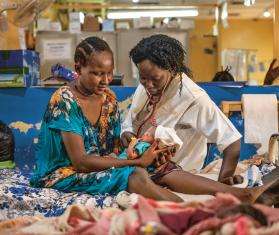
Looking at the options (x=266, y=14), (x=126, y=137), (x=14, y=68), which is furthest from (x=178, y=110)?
(x=266, y=14)

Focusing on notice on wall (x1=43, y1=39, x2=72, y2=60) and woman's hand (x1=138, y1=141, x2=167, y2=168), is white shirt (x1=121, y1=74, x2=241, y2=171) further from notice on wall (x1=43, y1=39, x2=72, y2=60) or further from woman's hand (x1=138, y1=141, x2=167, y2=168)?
notice on wall (x1=43, y1=39, x2=72, y2=60)

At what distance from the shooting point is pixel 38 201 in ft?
9.50

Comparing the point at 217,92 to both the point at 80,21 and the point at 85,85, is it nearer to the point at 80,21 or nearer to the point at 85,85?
the point at 85,85

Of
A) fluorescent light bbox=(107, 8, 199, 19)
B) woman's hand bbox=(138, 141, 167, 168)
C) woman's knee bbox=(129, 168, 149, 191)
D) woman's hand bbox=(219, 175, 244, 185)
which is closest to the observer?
woman's knee bbox=(129, 168, 149, 191)

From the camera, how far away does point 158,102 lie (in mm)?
3324

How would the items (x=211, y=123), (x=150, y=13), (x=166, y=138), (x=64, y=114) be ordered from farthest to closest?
(x=150, y=13), (x=211, y=123), (x=64, y=114), (x=166, y=138)

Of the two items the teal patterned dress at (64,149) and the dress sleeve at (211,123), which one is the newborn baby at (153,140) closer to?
the teal patterned dress at (64,149)

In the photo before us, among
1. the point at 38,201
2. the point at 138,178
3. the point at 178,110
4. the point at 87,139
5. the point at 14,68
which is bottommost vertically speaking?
the point at 38,201

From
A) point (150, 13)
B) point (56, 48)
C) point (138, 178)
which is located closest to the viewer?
point (138, 178)

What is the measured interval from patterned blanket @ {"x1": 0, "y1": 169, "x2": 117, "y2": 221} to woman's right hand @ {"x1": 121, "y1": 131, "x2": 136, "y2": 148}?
469 millimetres

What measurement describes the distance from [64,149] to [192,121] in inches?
29.0

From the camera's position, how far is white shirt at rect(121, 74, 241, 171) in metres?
3.21

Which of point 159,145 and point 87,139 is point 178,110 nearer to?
point 159,145

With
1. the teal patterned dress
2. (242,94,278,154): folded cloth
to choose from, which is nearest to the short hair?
the teal patterned dress
